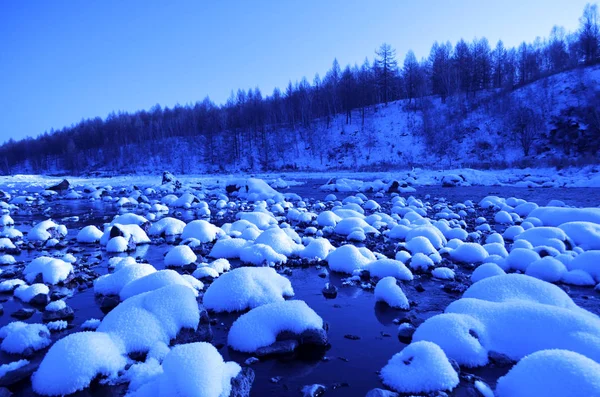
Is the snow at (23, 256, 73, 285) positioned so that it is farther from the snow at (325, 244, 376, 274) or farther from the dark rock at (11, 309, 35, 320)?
the snow at (325, 244, 376, 274)

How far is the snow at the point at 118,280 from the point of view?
21.1 ft

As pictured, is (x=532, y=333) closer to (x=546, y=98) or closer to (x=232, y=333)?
(x=232, y=333)

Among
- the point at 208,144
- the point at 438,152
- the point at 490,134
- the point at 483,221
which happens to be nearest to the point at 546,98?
the point at 490,134

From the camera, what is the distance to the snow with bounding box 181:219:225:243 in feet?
34.7

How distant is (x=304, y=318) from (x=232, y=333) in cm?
95

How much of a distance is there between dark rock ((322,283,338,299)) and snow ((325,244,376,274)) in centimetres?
94

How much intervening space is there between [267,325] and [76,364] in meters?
2.11

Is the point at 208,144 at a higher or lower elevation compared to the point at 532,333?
higher

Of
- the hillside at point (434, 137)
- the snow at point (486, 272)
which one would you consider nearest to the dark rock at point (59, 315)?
the snow at point (486, 272)

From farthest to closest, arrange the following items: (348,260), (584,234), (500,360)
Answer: (584,234) → (348,260) → (500,360)

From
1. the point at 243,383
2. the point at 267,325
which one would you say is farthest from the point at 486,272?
the point at 243,383

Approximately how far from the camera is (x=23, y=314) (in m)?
5.55

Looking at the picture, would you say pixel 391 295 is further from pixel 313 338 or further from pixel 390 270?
pixel 313 338

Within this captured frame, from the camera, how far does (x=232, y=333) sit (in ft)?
15.5
